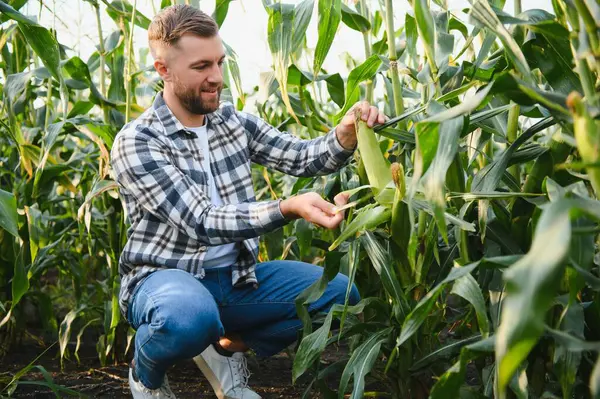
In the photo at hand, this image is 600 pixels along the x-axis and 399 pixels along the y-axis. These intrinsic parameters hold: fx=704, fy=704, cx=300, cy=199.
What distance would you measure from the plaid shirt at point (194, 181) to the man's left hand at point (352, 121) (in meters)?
0.03

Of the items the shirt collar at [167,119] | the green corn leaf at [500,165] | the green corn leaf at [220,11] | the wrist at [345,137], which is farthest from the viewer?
the green corn leaf at [220,11]

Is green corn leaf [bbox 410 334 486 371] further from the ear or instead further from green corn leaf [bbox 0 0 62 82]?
green corn leaf [bbox 0 0 62 82]

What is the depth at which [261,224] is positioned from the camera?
1.58 meters

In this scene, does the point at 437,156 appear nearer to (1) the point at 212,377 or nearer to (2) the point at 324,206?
(2) the point at 324,206

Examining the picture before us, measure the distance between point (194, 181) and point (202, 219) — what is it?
219mm

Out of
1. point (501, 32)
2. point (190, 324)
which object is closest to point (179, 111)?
point (190, 324)

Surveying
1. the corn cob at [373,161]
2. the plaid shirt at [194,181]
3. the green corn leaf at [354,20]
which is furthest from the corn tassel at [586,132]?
the green corn leaf at [354,20]

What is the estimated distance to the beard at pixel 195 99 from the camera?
1813mm

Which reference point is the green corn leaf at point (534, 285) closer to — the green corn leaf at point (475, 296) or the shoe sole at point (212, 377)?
the green corn leaf at point (475, 296)

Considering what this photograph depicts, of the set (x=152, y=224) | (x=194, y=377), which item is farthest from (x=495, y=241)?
(x=194, y=377)

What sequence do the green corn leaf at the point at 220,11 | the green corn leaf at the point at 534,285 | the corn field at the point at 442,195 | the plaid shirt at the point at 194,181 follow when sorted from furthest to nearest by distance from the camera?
the green corn leaf at the point at 220,11 → the plaid shirt at the point at 194,181 → the corn field at the point at 442,195 → the green corn leaf at the point at 534,285

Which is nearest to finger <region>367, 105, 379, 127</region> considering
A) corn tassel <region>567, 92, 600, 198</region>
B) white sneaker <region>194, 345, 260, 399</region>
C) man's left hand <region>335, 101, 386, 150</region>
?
man's left hand <region>335, 101, 386, 150</region>

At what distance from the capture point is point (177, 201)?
1.68m

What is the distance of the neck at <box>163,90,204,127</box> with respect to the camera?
1895 mm
